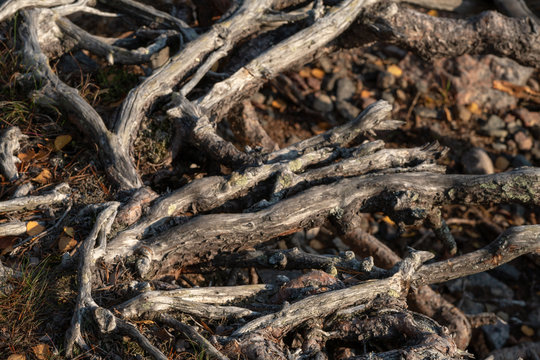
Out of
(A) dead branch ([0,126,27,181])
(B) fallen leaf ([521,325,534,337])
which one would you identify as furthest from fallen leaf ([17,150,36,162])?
(B) fallen leaf ([521,325,534,337])

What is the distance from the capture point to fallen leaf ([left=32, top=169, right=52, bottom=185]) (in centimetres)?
387

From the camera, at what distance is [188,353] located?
9.98ft

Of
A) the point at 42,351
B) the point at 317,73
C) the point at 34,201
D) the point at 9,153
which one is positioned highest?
the point at 9,153

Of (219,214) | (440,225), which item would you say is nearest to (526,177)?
(440,225)

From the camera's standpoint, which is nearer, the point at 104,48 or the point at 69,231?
the point at 69,231

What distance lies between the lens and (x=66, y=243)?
3.50 m

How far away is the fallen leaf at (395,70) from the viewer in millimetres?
6613

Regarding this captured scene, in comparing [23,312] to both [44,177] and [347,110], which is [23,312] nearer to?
[44,177]

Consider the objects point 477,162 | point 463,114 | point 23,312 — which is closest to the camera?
point 23,312

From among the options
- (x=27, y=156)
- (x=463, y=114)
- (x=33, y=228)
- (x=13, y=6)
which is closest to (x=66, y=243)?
(x=33, y=228)

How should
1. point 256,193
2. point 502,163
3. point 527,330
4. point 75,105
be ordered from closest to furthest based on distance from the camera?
point 256,193, point 75,105, point 527,330, point 502,163

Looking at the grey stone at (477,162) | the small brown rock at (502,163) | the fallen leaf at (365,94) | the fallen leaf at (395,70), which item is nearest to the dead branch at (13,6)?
the fallen leaf at (365,94)

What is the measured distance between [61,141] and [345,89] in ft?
11.3

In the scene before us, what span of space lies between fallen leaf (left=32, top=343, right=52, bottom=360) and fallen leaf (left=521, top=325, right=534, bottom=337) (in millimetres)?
4052
